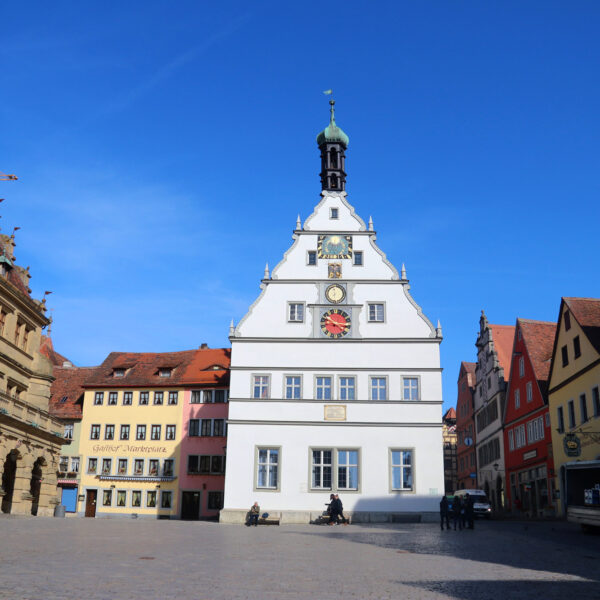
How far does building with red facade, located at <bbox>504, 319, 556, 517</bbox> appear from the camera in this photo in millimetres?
44344

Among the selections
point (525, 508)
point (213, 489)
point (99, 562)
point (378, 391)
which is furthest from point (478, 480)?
point (99, 562)

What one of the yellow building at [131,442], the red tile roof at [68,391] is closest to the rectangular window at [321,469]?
the yellow building at [131,442]

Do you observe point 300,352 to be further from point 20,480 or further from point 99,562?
point 99,562

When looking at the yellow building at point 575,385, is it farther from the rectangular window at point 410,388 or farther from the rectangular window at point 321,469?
the rectangular window at point 321,469

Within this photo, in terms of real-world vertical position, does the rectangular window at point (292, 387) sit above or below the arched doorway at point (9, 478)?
above

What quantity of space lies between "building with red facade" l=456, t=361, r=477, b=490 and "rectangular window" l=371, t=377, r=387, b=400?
3151 centimetres

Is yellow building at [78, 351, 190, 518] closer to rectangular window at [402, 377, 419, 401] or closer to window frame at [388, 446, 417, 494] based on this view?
window frame at [388, 446, 417, 494]

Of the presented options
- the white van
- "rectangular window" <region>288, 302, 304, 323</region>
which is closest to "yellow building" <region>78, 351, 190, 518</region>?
"rectangular window" <region>288, 302, 304, 323</region>

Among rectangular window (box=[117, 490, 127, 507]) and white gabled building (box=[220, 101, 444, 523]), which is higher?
white gabled building (box=[220, 101, 444, 523])

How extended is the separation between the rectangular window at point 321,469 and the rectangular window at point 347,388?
10.1 ft

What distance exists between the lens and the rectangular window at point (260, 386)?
38344 millimetres

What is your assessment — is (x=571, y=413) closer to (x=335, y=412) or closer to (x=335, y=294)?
(x=335, y=412)

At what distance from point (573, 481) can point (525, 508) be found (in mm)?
24025

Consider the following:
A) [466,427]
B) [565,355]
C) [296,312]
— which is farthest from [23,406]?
[466,427]
